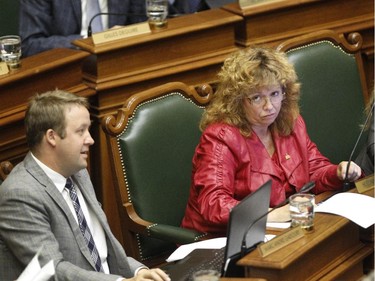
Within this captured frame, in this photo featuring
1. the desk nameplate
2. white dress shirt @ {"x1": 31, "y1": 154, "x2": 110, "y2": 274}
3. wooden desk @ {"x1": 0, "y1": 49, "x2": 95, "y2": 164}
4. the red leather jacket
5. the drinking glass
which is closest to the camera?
the drinking glass

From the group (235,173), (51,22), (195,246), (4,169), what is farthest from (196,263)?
(51,22)

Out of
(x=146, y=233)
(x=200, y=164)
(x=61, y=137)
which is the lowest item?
(x=146, y=233)

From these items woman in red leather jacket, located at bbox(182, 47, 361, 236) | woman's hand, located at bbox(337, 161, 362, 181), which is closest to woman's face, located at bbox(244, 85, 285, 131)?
woman in red leather jacket, located at bbox(182, 47, 361, 236)

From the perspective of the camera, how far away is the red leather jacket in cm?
293

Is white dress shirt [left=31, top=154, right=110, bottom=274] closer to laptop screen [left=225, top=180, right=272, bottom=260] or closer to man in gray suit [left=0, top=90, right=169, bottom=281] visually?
man in gray suit [left=0, top=90, right=169, bottom=281]

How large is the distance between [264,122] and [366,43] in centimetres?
124

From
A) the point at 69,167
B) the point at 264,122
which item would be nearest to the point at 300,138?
the point at 264,122

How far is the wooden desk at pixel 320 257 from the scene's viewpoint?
2.19 metres

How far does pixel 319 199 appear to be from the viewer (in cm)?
293

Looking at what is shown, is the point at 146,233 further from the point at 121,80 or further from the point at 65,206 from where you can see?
the point at 121,80

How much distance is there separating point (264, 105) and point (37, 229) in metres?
0.84

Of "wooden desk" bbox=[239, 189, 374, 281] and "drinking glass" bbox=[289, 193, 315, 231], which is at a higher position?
"drinking glass" bbox=[289, 193, 315, 231]

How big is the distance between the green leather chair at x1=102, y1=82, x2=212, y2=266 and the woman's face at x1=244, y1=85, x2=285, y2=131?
273mm

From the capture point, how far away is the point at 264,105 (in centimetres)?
297
